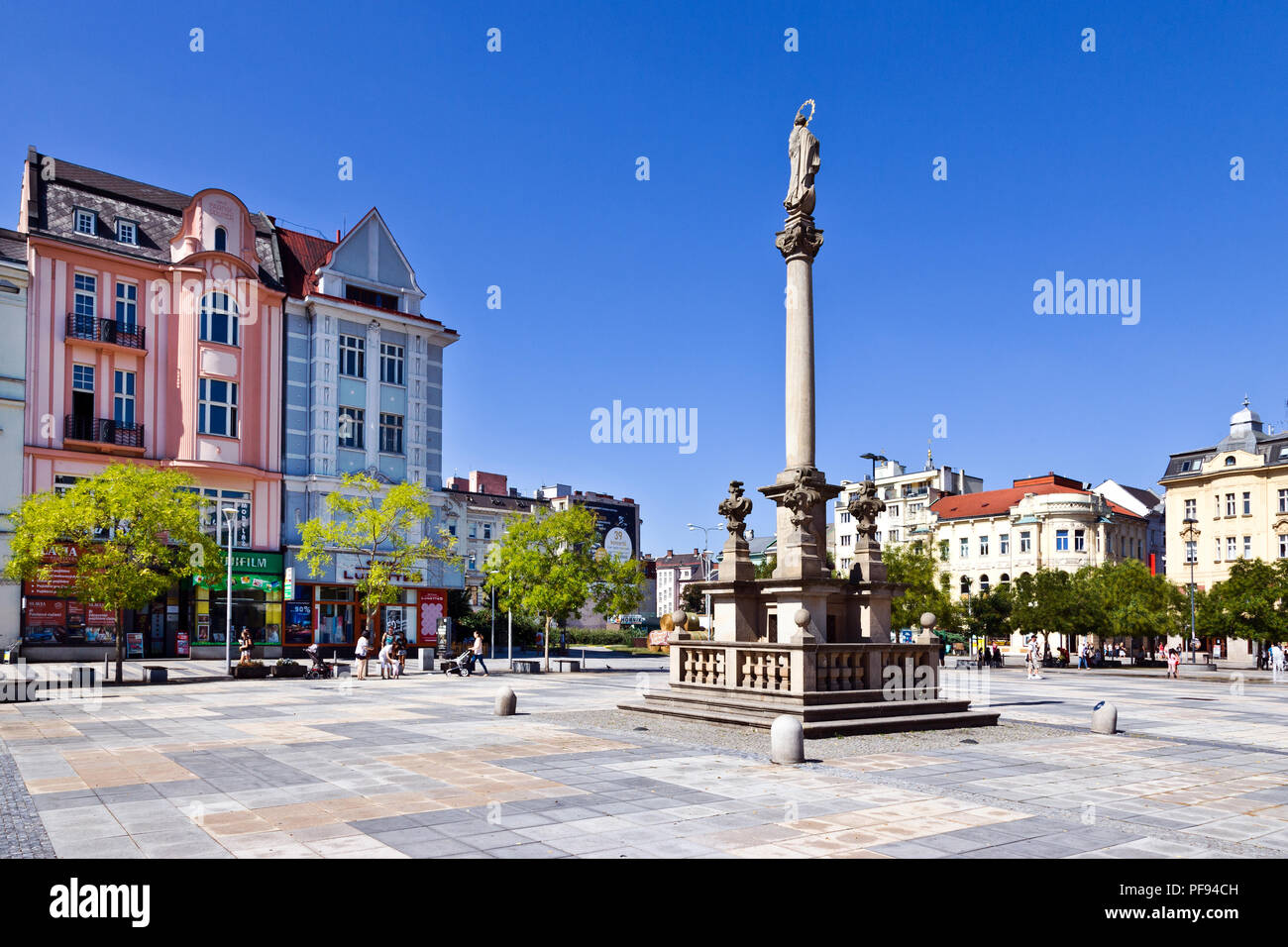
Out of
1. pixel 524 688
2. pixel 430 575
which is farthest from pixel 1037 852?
pixel 430 575

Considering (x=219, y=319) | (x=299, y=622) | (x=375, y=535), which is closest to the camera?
(x=375, y=535)

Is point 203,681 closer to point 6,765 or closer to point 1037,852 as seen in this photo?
point 6,765

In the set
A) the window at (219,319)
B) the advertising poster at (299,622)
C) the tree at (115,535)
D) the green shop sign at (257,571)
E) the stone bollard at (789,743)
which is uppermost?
the window at (219,319)

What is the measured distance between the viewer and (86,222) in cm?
4366

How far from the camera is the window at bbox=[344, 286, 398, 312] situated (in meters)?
51.6

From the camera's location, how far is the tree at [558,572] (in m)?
43.4

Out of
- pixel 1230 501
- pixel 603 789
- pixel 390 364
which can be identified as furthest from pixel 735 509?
pixel 1230 501

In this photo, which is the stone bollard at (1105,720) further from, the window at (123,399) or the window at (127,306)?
the window at (127,306)

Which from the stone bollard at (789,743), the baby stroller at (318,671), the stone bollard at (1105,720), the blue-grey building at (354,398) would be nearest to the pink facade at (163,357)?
the blue-grey building at (354,398)

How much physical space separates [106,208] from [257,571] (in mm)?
17702

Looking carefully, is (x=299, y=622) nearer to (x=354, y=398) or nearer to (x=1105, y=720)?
(x=354, y=398)

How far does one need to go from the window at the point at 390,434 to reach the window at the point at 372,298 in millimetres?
5814
